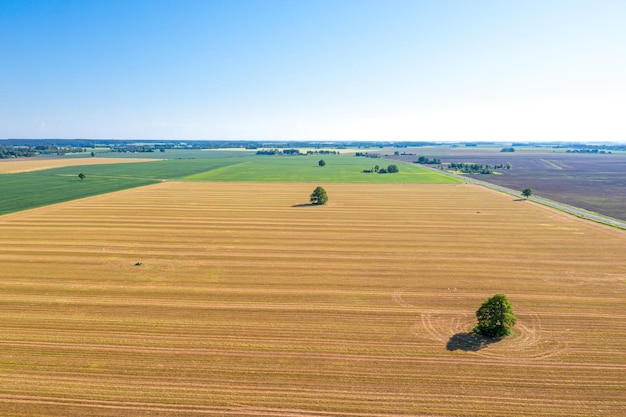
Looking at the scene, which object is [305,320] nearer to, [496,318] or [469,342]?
[469,342]

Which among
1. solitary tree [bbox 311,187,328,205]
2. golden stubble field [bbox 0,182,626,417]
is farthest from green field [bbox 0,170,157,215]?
solitary tree [bbox 311,187,328,205]

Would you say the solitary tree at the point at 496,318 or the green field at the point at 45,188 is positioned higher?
the green field at the point at 45,188

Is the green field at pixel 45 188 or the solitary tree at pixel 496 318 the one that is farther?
the green field at pixel 45 188

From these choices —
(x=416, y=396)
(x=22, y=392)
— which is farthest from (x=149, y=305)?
(x=416, y=396)

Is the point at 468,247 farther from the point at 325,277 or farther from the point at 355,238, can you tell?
the point at 325,277

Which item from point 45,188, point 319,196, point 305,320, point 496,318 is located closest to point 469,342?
point 496,318

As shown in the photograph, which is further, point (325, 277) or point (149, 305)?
point (325, 277)

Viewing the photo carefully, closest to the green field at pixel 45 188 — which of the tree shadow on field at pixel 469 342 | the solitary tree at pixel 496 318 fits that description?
the tree shadow on field at pixel 469 342

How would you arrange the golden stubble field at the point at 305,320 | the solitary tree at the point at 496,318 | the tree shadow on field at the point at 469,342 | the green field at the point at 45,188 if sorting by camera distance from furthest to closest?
the green field at the point at 45,188 → the solitary tree at the point at 496,318 → the tree shadow on field at the point at 469,342 → the golden stubble field at the point at 305,320

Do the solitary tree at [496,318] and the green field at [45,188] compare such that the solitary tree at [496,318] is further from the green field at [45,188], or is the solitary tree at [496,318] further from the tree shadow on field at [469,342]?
the green field at [45,188]
